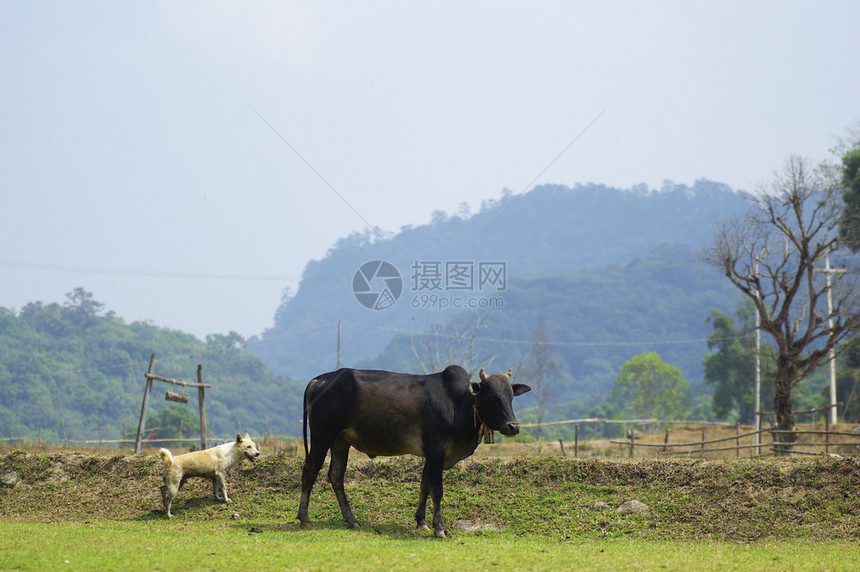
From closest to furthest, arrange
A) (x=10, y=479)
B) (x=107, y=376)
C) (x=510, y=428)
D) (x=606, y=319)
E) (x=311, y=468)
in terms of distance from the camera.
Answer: (x=510, y=428)
(x=311, y=468)
(x=10, y=479)
(x=107, y=376)
(x=606, y=319)

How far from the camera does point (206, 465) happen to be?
1594 cm

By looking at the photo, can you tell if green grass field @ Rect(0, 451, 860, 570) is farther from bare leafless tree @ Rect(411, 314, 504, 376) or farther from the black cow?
bare leafless tree @ Rect(411, 314, 504, 376)

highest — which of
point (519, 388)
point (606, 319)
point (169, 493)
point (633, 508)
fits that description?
point (606, 319)

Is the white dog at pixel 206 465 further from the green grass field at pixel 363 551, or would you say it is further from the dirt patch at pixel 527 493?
the green grass field at pixel 363 551

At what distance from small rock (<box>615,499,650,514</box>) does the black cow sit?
2.79 m

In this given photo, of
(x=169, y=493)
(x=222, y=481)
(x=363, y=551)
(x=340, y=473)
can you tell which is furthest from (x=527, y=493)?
(x=169, y=493)

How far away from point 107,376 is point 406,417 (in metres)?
71.7

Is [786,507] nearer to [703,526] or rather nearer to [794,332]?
[703,526]

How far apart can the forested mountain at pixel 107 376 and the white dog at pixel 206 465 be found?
47.2 metres

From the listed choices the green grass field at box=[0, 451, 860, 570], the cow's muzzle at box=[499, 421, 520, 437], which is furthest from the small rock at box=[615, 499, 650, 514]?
the cow's muzzle at box=[499, 421, 520, 437]

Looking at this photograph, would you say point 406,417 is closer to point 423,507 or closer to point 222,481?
point 423,507

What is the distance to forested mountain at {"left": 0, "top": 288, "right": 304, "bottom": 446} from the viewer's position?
72.6m

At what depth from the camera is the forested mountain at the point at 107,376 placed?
72562 millimetres

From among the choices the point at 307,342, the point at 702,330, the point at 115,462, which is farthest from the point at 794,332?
the point at 307,342
